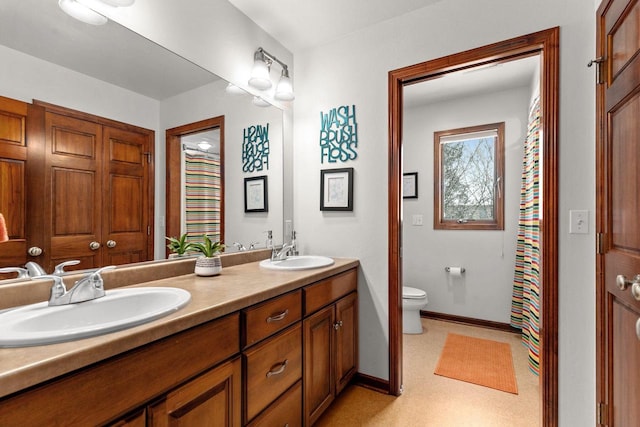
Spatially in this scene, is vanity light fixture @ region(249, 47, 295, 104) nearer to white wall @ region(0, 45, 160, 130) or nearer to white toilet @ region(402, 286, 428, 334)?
white wall @ region(0, 45, 160, 130)

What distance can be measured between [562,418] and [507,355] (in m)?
1.06

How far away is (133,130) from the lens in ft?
4.75

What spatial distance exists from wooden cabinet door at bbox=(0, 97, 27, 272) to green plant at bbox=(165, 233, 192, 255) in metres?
0.57

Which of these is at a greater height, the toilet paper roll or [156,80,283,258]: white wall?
[156,80,283,258]: white wall

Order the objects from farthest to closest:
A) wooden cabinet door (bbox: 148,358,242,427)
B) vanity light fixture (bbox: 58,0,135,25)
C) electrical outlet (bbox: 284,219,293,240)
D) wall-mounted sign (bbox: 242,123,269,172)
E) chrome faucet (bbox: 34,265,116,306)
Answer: electrical outlet (bbox: 284,219,293,240) → wall-mounted sign (bbox: 242,123,269,172) → vanity light fixture (bbox: 58,0,135,25) → chrome faucet (bbox: 34,265,116,306) → wooden cabinet door (bbox: 148,358,242,427)

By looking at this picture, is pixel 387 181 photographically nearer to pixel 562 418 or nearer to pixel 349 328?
pixel 349 328

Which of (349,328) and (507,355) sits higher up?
(349,328)

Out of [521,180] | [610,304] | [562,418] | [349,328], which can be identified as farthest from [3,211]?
[521,180]

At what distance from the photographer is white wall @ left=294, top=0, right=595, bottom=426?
150cm

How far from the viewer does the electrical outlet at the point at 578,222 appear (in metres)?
1.49

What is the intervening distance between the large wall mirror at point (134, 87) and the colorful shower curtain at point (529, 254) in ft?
6.31

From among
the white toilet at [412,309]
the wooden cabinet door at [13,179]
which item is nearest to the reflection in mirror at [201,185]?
the wooden cabinet door at [13,179]

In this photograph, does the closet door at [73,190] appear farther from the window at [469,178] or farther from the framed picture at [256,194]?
the window at [469,178]

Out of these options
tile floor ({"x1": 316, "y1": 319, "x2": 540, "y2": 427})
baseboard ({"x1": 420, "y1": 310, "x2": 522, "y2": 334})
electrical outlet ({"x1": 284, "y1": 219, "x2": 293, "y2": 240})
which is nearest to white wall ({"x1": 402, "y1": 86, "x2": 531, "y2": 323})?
baseboard ({"x1": 420, "y1": 310, "x2": 522, "y2": 334})
